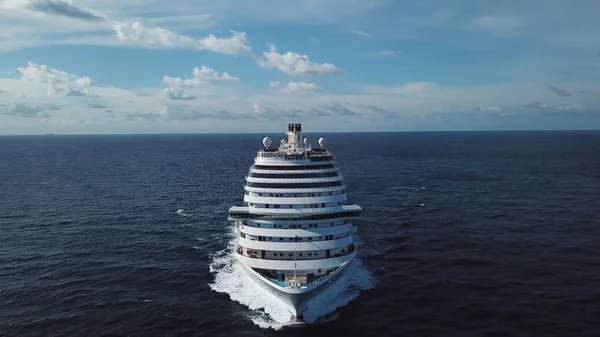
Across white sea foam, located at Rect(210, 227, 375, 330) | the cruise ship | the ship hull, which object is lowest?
white sea foam, located at Rect(210, 227, 375, 330)

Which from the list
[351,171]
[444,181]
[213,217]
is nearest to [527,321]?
[213,217]

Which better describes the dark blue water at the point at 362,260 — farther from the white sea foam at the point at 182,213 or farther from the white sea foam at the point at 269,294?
the white sea foam at the point at 269,294

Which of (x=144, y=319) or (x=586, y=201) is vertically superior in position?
(x=586, y=201)

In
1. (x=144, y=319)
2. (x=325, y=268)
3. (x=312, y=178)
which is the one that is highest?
(x=312, y=178)

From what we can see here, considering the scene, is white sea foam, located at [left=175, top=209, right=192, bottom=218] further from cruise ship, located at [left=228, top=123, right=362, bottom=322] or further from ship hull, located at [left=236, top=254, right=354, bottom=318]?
ship hull, located at [left=236, top=254, right=354, bottom=318]

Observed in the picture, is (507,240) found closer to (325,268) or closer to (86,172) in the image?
(325,268)

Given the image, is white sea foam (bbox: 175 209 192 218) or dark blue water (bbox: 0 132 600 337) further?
white sea foam (bbox: 175 209 192 218)

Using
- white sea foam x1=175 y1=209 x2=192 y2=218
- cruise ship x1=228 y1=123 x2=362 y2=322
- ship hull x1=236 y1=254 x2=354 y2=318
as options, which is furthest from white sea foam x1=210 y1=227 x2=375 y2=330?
white sea foam x1=175 y1=209 x2=192 y2=218

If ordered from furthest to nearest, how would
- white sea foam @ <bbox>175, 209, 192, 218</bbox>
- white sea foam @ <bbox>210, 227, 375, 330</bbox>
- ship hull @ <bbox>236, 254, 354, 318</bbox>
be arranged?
white sea foam @ <bbox>175, 209, 192, 218</bbox> → white sea foam @ <bbox>210, 227, 375, 330</bbox> → ship hull @ <bbox>236, 254, 354, 318</bbox>
